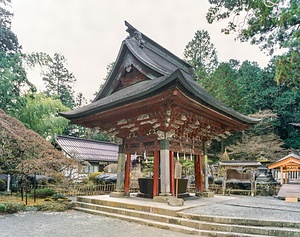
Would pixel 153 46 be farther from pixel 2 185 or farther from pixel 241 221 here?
pixel 2 185

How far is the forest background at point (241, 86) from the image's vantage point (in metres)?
9.06

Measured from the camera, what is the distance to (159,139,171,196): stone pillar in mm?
7945

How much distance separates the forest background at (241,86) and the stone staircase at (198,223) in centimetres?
424

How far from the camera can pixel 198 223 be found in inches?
230

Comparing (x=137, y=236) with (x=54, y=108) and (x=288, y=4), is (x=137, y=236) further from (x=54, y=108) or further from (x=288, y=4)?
(x=54, y=108)

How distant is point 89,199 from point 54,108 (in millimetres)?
15396

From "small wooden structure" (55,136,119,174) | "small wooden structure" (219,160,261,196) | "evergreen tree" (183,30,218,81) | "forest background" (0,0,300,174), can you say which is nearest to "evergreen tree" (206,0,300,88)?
"forest background" (0,0,300,174)

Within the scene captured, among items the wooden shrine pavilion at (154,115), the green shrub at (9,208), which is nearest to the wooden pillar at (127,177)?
the wooden shrine pavilion at (154,115)

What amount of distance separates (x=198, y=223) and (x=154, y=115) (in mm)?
3512

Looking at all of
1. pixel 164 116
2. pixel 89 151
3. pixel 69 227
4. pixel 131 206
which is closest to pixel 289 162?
pixel 164 116

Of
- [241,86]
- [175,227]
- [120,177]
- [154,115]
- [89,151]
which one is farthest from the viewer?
[241,86]

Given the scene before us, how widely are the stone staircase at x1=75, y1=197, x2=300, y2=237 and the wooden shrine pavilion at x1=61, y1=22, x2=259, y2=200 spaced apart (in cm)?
120

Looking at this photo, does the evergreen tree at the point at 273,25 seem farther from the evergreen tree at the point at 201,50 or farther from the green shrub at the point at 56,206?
the evergreen tree at the point at 201,50

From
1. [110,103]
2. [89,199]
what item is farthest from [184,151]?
[89,199]
